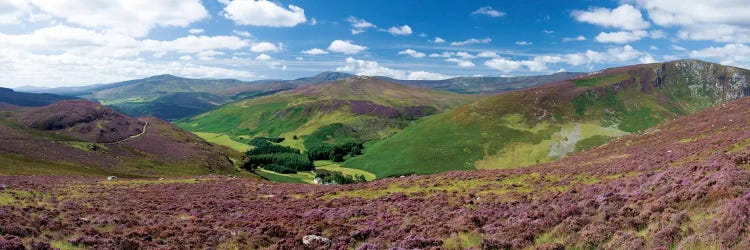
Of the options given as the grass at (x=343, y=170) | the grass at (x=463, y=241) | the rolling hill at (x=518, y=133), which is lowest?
the grass at (x=343, y=170)

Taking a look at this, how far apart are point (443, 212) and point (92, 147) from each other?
130 m

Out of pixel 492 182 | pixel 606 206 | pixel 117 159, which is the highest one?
pixel 606 206

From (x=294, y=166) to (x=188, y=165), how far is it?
63.4 m

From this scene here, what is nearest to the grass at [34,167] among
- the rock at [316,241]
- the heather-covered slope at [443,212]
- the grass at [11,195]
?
the heather-covered slope at [443,212]

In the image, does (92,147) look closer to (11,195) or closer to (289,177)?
(289,177)

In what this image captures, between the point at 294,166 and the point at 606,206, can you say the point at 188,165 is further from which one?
the point at 606,206

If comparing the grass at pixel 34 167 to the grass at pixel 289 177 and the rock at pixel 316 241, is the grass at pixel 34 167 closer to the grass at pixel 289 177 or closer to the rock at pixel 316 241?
the grass at pixel 289 177

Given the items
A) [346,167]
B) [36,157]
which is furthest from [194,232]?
[346,167]

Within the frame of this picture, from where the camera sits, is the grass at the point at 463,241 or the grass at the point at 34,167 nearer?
the grass at the point at 463,241

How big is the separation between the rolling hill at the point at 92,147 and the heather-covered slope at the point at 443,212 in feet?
182

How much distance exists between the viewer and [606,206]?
66.0ft

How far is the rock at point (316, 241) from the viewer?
22.0m

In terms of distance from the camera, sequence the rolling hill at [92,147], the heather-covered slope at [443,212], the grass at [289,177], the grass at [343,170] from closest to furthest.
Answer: the heather-covered slope at [443,212], the rolling hill at [92,147], the grass at [289,177], the grass at [343,170]

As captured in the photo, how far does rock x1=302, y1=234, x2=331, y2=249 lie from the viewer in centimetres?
2195
